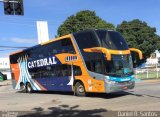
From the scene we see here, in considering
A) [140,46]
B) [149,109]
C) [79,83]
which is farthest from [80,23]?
[149,109]

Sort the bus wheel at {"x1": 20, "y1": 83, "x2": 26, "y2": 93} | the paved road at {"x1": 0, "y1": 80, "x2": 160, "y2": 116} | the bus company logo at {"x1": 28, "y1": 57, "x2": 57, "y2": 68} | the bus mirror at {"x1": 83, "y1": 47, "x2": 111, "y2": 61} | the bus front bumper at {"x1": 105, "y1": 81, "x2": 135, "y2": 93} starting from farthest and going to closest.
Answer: the bus wheel at {"x1": 20, "y1": 83, "x2": 26, "y2": 93}
the bus company logo at {"x1": 28, "y1": 57, "x2": 57, "y2": 68}
the bus front bumper at {"x1": 105, "y1": 81, "x2": 135, "y2": 93}
the bus mirror at {"x1": 83, "y1": 47, "x2": 111, "y2": 61}
the paved road at {"x1": 0, "y1": 80, "x2": 160, "y2": 116}

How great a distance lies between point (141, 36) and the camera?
71.9 metres

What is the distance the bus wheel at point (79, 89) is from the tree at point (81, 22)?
45833 millimetres

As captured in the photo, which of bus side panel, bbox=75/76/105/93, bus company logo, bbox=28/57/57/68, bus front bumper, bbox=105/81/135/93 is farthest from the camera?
bus company logo, bbox=28/57/57/68

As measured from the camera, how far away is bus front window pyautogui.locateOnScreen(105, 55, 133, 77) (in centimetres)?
1836

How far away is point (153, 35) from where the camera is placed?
7375 centimetres

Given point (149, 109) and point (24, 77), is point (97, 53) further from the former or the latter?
point (24, 77)

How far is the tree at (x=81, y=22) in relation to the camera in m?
66.8

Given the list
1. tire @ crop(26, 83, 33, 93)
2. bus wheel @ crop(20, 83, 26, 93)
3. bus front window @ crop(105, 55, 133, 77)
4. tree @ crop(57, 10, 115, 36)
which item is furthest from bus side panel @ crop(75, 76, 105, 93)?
tree @ crop(57, 10, 115, 36)

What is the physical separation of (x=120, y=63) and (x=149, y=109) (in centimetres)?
606

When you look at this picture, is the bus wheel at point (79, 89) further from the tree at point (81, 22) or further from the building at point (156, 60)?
the building at point (156, 60)

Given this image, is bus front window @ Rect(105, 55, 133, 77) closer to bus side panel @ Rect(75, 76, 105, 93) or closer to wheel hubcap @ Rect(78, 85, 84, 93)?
bus side panel @ Rect(75, 76, 105, 93)

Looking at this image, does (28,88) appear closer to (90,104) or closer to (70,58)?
(70,58)

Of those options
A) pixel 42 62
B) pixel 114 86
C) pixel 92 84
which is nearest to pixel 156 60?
pixel 42 62
